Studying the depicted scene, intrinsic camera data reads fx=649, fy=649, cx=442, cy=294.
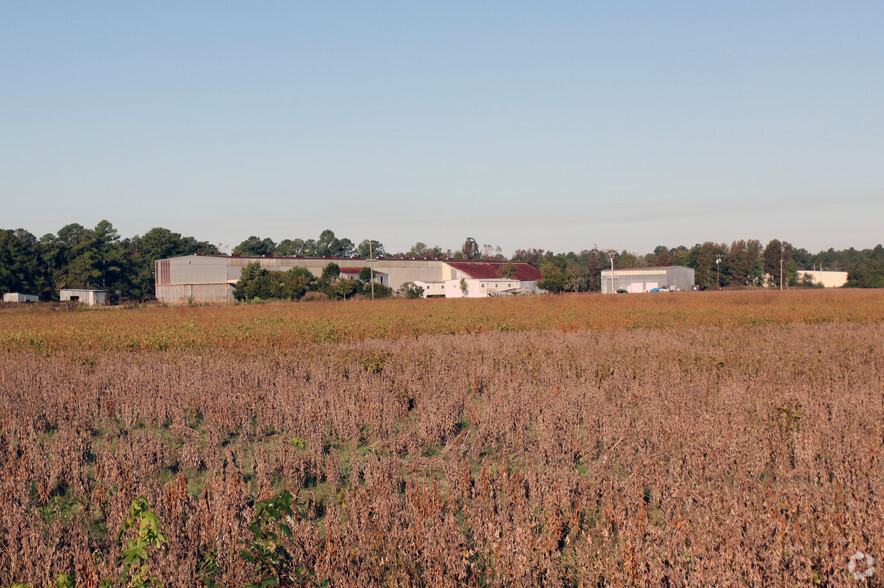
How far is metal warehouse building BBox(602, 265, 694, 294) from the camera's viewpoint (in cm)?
11350

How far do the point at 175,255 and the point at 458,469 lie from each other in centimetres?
12557

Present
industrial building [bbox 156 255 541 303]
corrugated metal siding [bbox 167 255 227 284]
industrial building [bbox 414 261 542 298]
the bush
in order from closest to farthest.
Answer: the bush < industrial building [bbox 156 255 541 303] < corrugated metal siding [bbox 167 255 227 284] < industrial building [bbox 414 261 542 298]

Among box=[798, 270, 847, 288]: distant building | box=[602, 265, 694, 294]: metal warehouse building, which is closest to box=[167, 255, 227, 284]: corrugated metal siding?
box=[602, 265, 694, 294]: metal warehouse building

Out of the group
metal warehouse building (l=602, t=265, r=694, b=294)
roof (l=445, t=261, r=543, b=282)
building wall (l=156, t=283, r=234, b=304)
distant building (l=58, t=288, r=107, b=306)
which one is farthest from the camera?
metal warehouse building (l=602, t=265, r=694, b=294)

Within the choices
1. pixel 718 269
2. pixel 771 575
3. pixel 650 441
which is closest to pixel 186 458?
pixel 650 441

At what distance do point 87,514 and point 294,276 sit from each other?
70815 mm

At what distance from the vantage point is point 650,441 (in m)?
7.73

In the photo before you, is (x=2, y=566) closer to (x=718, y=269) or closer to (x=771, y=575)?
(x=771, y=575)

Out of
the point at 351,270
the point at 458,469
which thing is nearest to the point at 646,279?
the point at 351,270

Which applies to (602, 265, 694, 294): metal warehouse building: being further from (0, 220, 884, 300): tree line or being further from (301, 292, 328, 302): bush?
(301, 292, 328, 302): bush

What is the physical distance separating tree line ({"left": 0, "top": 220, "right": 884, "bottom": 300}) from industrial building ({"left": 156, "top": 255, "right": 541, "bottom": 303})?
230 inches

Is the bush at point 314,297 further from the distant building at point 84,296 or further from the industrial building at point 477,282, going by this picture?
the industrial building at point 477,282

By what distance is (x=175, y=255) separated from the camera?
4786 inches

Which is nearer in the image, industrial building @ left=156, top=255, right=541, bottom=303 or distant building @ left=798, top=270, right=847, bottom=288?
industrial building @ left=156, top=255, right=541, bottom=303
